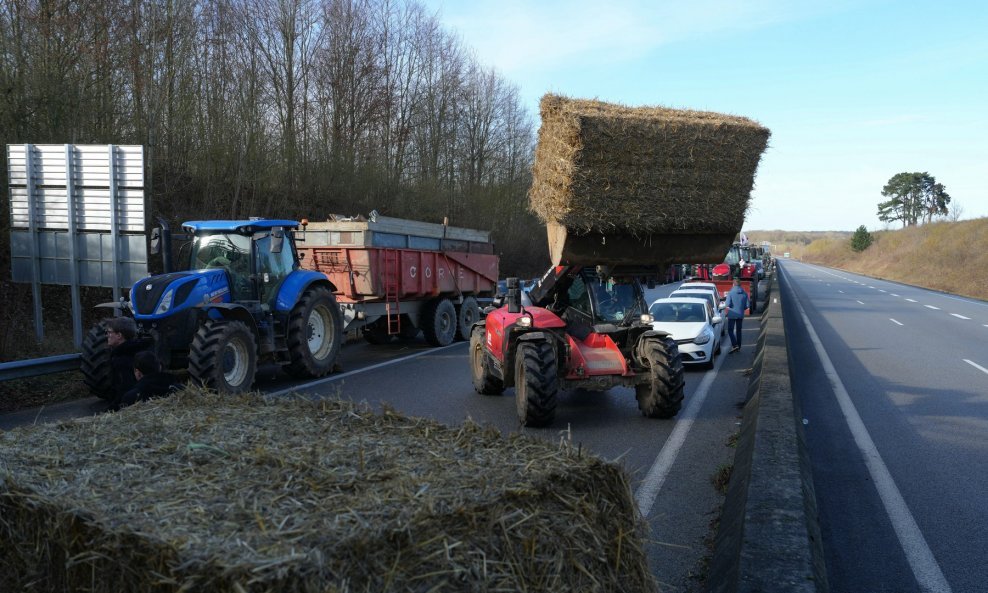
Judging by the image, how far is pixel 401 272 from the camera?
15188mm

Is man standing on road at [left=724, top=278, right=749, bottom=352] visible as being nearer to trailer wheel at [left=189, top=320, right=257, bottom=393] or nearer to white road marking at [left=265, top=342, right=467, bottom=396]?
white road marking at [left=265, top=342, right=467, bottom=396]

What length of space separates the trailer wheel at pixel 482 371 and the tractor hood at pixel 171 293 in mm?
3772

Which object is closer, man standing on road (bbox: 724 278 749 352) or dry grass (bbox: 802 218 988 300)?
man standing on road (bbox: 724 278 749 352)

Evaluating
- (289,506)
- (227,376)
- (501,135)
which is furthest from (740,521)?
(501,135)

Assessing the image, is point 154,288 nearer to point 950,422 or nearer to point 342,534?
point 342,534

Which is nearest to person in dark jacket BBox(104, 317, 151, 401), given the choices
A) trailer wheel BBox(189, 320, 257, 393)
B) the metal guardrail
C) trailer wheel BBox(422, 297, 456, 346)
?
trailer wheel BBox(189, 320, 257, 393)

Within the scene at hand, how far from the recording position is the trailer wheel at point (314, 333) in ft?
37.7

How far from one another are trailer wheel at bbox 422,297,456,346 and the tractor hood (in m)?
6.78

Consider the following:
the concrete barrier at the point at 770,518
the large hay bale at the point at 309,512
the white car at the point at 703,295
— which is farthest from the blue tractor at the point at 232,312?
the white car at the point at 703,295

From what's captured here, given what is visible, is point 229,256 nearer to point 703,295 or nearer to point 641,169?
point 641,169

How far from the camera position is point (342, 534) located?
→ 2.22 meters

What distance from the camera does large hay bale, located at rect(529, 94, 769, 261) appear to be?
8.69 metres

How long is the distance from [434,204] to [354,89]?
612cm

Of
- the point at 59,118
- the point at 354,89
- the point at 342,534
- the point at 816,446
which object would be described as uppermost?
the point at 354,89
